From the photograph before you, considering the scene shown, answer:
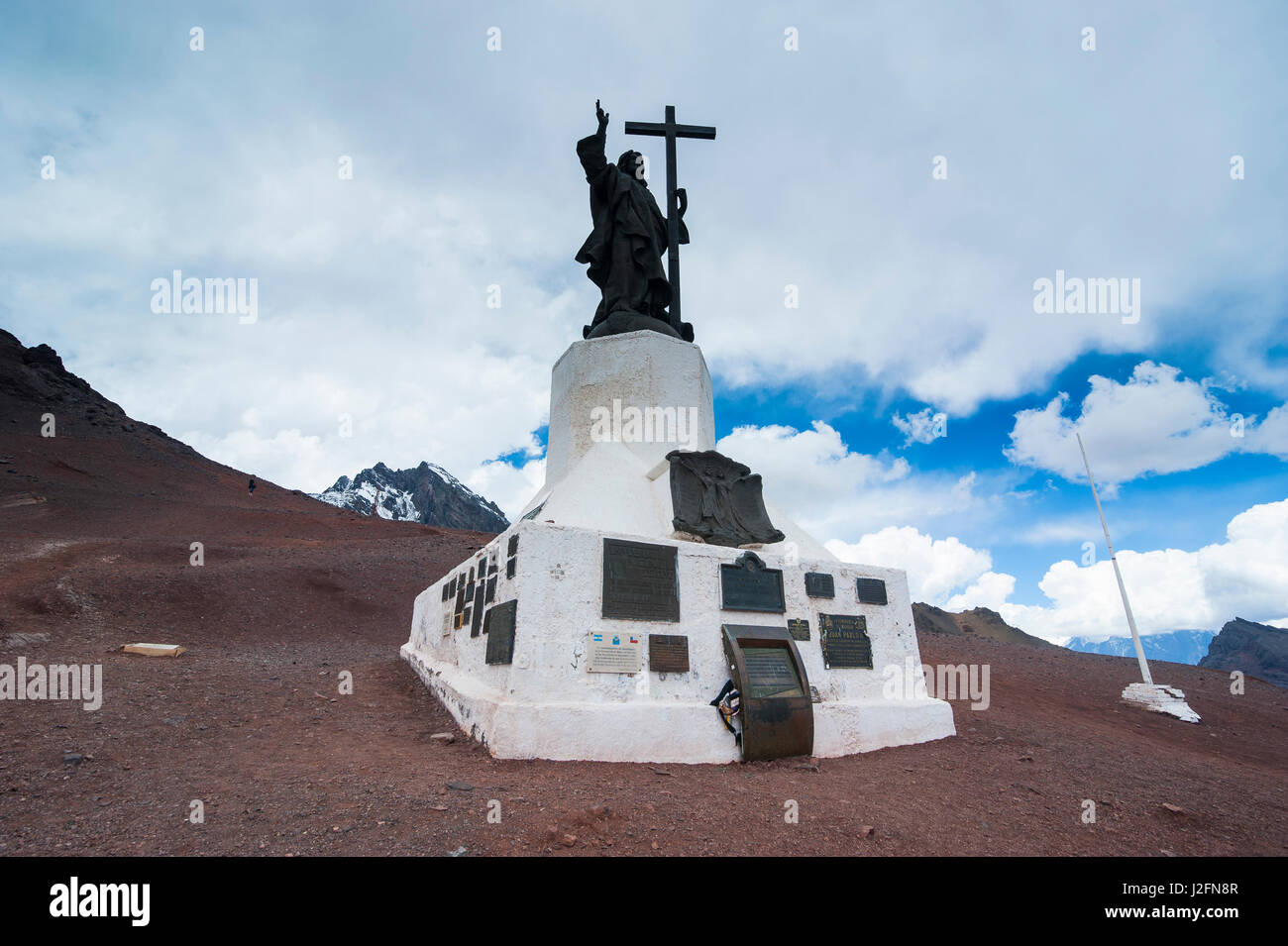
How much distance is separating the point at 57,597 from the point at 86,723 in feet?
31.5

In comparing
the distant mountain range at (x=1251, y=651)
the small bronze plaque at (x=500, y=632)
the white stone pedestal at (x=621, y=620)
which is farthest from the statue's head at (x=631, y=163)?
the distant mountain range at (x=1251, y=651)

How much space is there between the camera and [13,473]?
2975cm

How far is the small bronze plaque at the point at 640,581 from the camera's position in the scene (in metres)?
5.70

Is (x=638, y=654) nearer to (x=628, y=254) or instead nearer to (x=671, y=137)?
(x=628, y=254)

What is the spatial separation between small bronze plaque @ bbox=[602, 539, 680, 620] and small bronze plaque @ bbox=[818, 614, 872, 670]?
72.0 inches

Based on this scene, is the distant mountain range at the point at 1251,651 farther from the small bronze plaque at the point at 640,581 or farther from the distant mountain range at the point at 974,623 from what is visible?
the small bronze plaque at the point at 640,581

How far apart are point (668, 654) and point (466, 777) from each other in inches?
77.5

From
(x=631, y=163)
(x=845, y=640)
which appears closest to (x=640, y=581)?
(x=845, y=640)

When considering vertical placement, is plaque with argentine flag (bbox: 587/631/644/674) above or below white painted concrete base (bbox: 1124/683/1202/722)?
Answer: above

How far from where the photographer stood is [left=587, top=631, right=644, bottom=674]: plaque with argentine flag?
5.38 meters

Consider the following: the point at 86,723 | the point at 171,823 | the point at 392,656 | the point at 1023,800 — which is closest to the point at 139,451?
the point at 392,656

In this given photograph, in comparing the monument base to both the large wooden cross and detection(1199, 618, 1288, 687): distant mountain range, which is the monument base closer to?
the large wooden cross

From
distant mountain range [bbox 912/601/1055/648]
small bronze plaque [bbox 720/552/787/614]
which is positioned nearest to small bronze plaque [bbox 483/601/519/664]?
small bronze plaque [bbox 720/552/787/614]

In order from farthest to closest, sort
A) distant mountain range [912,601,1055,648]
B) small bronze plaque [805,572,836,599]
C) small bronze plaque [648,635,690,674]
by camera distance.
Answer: distant mountain range [912,601,1055,648]
small bronze plaque [805,572,836,599]
small bronze plaque [648,635,690,674]
